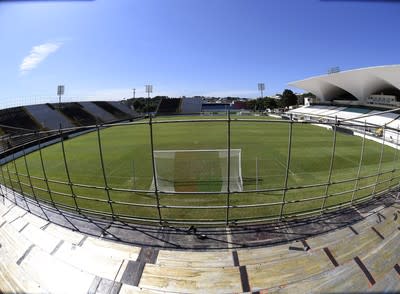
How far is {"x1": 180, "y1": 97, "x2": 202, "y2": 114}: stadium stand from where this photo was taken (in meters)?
82.9

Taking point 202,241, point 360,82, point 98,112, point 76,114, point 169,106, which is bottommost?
point 202,241

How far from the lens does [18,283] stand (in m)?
4.48

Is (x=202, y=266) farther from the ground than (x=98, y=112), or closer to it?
closer to it

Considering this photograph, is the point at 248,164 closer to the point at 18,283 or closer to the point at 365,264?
the point at 365,264

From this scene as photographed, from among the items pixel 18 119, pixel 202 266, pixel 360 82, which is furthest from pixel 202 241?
pixel 18 119

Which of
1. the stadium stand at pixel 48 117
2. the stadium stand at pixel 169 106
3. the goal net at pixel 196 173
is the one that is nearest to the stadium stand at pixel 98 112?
the stadium stand at pixel 48 117

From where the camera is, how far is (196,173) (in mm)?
12680

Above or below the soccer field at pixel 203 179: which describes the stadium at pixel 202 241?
above

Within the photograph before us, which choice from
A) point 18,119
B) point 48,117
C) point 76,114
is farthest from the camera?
point 76,114

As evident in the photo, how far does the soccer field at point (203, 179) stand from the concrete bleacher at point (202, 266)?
3.33 ft

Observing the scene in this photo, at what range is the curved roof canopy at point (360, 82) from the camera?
1112 inches

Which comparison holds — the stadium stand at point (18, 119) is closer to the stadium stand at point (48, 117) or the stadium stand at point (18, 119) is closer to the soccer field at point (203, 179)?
the stadium stand at point (48, 117)

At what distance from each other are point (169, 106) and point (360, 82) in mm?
59846

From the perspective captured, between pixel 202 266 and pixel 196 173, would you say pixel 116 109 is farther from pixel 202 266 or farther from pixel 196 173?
pixel 202 266
